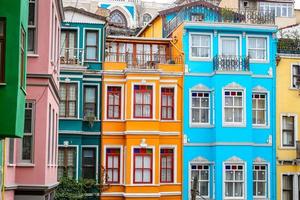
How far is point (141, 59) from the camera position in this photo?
113ft

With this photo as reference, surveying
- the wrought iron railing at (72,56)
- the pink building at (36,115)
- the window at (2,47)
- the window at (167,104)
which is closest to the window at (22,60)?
the window at (2,47)

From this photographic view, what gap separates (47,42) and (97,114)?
13688mm

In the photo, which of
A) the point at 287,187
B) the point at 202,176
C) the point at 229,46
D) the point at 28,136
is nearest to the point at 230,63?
the point at 229,46

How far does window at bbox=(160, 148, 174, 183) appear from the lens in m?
32.6

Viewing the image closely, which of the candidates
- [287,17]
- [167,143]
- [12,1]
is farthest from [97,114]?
[287,17]

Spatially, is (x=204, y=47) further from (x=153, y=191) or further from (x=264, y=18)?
(x=153, y=191)

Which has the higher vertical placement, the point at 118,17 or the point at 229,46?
the point at 118,17

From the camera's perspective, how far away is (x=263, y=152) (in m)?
33.4

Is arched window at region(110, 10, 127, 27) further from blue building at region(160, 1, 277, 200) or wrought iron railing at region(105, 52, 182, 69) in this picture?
blue building at region(160, 1, 277, 200)

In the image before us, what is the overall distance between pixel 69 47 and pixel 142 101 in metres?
4.60

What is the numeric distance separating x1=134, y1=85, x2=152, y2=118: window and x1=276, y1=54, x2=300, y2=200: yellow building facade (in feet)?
22.4

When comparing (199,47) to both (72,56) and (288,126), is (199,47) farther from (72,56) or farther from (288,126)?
(72,56)

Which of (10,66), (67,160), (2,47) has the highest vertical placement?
(2,47)

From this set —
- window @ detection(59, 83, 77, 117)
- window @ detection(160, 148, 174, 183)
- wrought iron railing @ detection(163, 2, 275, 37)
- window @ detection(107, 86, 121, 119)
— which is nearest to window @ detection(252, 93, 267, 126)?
wrought iron railing @ detection(163, 2, 275, 37)
